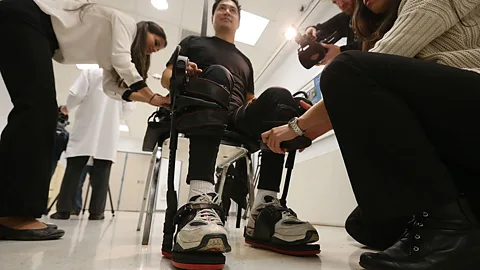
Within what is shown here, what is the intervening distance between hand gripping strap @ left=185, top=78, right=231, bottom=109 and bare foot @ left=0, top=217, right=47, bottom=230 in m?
0.68

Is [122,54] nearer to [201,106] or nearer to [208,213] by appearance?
[201,106]

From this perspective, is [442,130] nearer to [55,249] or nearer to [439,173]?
[439,173]

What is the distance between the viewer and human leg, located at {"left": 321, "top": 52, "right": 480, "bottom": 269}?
0.54 m

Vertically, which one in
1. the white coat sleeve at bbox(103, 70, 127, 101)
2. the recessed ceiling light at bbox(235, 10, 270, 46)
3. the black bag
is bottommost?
the black bag

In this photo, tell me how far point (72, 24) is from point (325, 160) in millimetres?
2057

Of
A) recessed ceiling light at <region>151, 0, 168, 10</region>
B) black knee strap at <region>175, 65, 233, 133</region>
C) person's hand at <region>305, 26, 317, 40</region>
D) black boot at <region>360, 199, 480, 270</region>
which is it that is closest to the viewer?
black boot at <region>360, 199, 480, 270</region>

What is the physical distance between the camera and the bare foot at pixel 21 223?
3.07ft

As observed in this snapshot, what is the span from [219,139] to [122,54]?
62cm

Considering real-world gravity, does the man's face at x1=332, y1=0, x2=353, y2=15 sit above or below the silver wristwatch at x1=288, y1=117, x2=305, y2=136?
above

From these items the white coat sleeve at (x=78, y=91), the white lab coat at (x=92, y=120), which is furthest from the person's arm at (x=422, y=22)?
the white coat sleeve at (x=78, y=91)

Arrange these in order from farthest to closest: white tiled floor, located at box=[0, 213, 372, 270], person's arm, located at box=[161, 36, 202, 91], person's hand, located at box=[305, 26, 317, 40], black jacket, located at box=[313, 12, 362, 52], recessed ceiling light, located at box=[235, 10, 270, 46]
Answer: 1. recessed ceiling light, located at box=[235, 10, 270, 46]
2. black jacket, located at box=[313, 12, 362, 52]
3. person's hand, located at box=[305, 26, 317, 40]
4. person's arm, located at box=[161, 36, 202, 91]
5. white tiled floor, located at box=[0, 213, 372, 270]

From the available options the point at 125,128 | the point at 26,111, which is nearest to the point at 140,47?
the point at 26,111

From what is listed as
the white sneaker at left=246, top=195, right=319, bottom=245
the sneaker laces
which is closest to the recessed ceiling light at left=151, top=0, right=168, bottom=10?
the white sneaker at left=246, top=195, right=319, bottom=245

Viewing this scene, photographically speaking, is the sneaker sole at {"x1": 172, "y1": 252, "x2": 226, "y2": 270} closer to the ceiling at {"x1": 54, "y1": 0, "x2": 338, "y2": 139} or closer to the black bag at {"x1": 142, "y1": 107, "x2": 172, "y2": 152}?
the black bag at {"x1": 142, "y1": 107, "x2": 172, "y2": 152}
